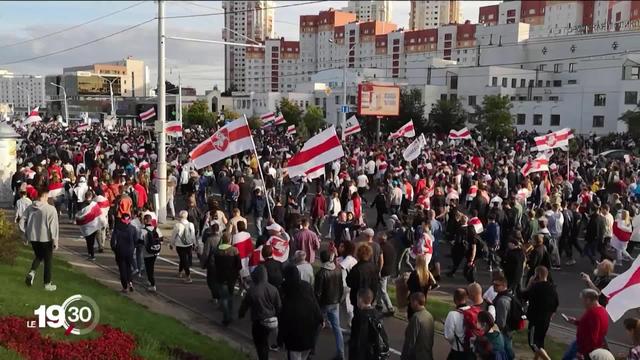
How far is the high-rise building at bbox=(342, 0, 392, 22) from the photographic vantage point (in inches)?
7687

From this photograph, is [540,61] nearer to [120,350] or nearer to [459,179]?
[459,179]

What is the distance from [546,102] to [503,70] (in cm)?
870

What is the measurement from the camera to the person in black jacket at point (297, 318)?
24.4 feet

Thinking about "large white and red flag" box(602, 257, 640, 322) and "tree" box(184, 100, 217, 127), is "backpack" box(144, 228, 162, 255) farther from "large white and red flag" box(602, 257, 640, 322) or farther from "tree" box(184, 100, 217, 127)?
"tree" box(184, 100, 217, 127)

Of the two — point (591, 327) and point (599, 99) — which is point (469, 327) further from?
point (599, 99)

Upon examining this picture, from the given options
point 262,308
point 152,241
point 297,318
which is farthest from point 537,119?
point 297,318

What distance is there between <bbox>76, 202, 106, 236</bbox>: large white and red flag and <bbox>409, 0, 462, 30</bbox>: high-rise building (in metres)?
186

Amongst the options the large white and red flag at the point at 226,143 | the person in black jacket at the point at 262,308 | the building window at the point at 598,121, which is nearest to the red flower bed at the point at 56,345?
the person in black jacket at the point at 262,308

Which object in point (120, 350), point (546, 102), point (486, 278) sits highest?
point (546, 102)

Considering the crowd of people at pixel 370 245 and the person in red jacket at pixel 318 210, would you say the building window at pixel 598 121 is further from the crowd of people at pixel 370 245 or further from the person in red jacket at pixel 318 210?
the person in red jacket at pixel 318 210

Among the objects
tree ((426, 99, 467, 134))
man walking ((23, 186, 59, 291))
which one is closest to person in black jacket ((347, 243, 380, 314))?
man walking ((23, 186, 59, 291))

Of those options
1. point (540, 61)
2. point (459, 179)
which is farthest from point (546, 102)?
point (459, 179)

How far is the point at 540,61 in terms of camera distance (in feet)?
246

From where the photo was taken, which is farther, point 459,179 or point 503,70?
point 503,70
